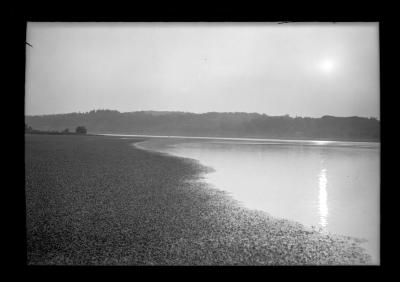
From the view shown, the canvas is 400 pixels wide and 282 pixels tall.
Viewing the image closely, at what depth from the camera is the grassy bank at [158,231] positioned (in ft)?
17.3

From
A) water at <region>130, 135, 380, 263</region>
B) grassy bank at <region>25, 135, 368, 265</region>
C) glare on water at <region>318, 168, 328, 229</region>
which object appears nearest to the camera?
grassy bank at <region>25, 135, 368, 265</region>

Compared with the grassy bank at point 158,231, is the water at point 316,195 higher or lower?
lower

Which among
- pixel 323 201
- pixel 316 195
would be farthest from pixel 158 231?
pixel 316 195

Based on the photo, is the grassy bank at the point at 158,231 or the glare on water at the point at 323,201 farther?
the glare on water at the point at 323,201

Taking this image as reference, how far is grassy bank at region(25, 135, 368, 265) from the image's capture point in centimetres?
526

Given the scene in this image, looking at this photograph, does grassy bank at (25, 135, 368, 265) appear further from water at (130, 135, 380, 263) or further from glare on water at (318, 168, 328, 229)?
glare on water at (318, 168, 328, 229)

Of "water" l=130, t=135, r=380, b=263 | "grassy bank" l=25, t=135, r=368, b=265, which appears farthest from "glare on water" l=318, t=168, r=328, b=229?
"grassy bank" l=25, t=135, r=368, b=265

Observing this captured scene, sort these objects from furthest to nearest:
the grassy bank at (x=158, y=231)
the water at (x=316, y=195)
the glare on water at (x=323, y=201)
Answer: the glare on water at (x=323, y=201) → the water at (x=316, y=195) → the grassy bank at (x=158, y=231)

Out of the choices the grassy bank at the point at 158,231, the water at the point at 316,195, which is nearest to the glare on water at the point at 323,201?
the water at the point at 316,195

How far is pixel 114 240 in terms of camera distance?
5.83m

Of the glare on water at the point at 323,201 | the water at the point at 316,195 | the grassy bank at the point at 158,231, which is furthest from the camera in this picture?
the glare on water at the point at 323,201

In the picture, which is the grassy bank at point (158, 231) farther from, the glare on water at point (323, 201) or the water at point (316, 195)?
the glare on water at point (323, 201)
